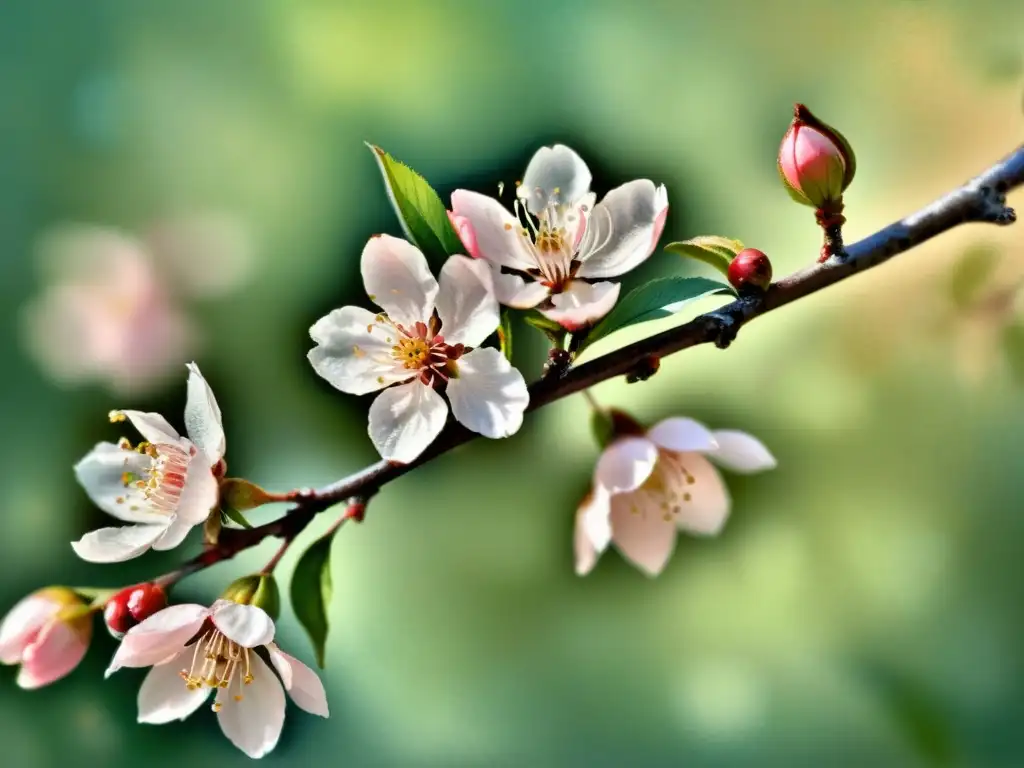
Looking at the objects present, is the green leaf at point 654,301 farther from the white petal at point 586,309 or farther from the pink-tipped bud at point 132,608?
the pink-tipped bud at point 132,608

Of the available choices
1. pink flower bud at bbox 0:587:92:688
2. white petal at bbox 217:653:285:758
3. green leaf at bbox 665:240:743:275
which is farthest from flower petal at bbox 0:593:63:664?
green leaf at bbox 665:240:743:275

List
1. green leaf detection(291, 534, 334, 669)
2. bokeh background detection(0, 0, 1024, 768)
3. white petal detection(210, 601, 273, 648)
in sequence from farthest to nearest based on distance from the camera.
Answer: bokeh background detection(0, 0, 1024, 768) < green leaf detection(291, 534, 334, 669) < white petal detection(210, 601, 273, 648)

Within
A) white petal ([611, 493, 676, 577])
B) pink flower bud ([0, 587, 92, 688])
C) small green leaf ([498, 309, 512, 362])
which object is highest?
small green leaf ([498, 309, 512, 362])

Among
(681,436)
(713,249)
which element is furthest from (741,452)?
(713,249)

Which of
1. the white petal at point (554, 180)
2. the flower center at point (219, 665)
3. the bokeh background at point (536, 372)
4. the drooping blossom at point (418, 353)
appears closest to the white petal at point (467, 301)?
the drooping blossom at point (418, 353)

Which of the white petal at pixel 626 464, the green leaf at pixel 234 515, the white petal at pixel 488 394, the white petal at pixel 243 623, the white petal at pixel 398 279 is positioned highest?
the white petal at pixel 398 279

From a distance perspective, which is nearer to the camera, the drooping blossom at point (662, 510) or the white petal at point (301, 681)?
the white petal at point (301, 681)

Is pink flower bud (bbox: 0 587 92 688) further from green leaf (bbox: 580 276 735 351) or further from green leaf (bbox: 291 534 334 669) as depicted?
green leaf (bbox: 580 276 735 351)

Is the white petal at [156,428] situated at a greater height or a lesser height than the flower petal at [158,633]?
greater
